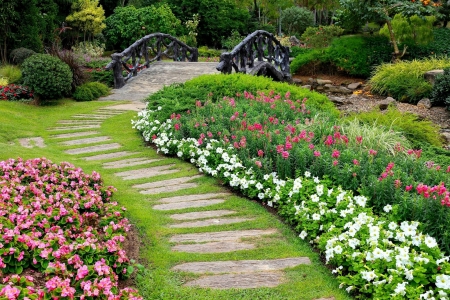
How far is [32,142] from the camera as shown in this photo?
7.91 meters

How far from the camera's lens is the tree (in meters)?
22.0

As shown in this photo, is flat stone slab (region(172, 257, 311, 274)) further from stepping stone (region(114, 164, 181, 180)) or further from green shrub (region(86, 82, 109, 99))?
green shrub (region(86, 82, 109, 99))

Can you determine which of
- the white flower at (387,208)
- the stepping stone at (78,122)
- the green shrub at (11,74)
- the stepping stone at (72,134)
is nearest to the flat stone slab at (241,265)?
the white flower at (387,208)

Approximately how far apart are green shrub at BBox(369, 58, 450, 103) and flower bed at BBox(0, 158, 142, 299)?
12.3m

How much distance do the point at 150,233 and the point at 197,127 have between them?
9.33 ft

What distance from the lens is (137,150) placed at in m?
7.42

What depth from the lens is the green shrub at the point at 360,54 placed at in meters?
19.6

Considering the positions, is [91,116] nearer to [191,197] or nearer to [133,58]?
[191,197]

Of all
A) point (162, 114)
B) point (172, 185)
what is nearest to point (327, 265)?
point (172, 185)

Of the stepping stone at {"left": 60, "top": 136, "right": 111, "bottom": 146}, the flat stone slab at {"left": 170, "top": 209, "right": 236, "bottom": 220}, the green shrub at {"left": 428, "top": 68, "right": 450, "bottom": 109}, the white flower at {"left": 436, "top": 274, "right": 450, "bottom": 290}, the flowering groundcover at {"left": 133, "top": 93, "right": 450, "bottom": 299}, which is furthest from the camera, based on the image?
the green shrub at {"left": 428, "top": 68, "right": 450, "bottom": 109}

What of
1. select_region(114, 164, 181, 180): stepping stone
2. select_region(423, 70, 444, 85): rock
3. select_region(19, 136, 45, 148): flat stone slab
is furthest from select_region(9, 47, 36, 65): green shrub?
select_region(423, 70, 444, 85): rock

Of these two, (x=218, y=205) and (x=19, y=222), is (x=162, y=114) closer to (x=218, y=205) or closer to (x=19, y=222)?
(x=218, y=205)

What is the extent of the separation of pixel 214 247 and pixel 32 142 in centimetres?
489

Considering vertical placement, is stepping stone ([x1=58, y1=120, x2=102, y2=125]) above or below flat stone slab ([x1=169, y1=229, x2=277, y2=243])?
above
